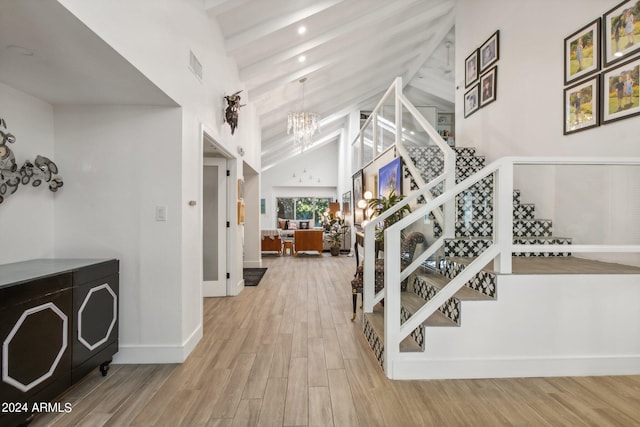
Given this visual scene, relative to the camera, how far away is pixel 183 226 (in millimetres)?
2814

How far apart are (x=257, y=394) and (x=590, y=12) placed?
4461 millimetres

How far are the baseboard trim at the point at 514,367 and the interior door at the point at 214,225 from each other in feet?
10.7

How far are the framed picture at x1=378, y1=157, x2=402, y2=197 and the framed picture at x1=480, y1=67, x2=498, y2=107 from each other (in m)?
Result: 1.58

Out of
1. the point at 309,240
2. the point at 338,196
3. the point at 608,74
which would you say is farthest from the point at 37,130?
the point at 338,196

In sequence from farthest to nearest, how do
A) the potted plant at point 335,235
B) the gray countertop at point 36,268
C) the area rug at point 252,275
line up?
the potted plant at point 335,235, the area rug at point 252,275, the gray countertop at point 36,268

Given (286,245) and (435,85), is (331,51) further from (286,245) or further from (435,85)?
(286,245)

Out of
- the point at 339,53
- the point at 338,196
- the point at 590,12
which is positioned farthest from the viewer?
the point at 338,196

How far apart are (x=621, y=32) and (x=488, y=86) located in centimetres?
192

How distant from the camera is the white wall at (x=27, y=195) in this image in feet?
7.52

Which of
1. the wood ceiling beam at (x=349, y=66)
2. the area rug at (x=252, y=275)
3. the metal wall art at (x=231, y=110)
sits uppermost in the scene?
the wood ceiling beam at (x=349, y=66)

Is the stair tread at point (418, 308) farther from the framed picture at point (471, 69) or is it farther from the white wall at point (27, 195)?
the framed picture at point (471, 69)

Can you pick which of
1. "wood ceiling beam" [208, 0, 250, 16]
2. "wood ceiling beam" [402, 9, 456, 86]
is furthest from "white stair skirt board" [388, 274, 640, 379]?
"wood ceiling beam" [402, 9, 456, 86]

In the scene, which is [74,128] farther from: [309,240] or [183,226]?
[309,240]

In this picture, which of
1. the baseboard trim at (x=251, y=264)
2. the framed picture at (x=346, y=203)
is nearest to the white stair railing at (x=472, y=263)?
the baseboard trim at (x=251, y=264)
